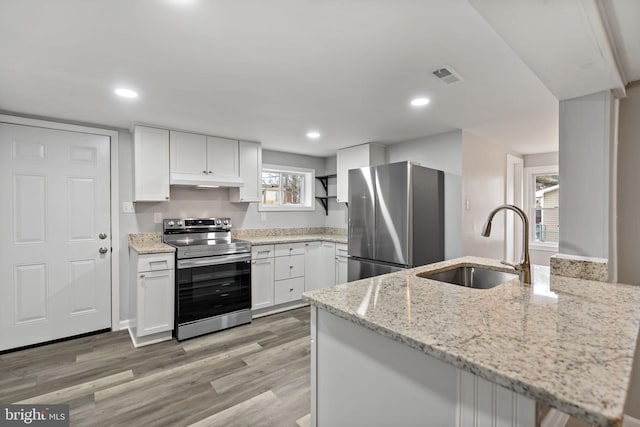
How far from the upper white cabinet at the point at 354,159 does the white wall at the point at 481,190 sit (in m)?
1.07

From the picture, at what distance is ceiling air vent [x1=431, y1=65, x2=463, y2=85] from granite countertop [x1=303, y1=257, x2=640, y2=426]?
131 centimetres

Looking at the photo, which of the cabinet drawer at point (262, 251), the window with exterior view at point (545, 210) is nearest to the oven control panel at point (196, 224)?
the cabinet drawer at point (262, 251)

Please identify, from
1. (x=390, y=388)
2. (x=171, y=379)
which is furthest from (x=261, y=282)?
(x=390, y=388)

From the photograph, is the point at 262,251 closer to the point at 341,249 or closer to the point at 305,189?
the point at 341,249

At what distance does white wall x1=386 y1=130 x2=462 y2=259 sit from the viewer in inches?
133

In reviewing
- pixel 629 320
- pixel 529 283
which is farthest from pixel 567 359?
pixel 529 283

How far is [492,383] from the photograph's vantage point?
0.74 metres

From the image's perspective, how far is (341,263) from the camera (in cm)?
383

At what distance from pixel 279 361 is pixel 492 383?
2116mm

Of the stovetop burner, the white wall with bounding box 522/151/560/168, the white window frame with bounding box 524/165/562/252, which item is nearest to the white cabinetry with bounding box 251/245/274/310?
the stovetop burner

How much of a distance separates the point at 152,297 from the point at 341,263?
6.86 feet

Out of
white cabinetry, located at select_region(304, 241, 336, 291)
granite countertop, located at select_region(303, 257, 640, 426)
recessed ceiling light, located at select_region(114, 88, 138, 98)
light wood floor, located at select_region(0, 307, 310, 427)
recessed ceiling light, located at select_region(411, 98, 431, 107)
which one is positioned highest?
recessed ceiling light, located at select_region(411, 98, 431, 107)

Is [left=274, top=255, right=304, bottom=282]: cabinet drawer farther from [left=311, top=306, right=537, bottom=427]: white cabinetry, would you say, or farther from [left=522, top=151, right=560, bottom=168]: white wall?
[left=522, top=151, right=560, bottom=168]: white wall

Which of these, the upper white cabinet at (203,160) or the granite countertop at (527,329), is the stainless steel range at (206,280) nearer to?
the upper white cabinet at (203,160)
